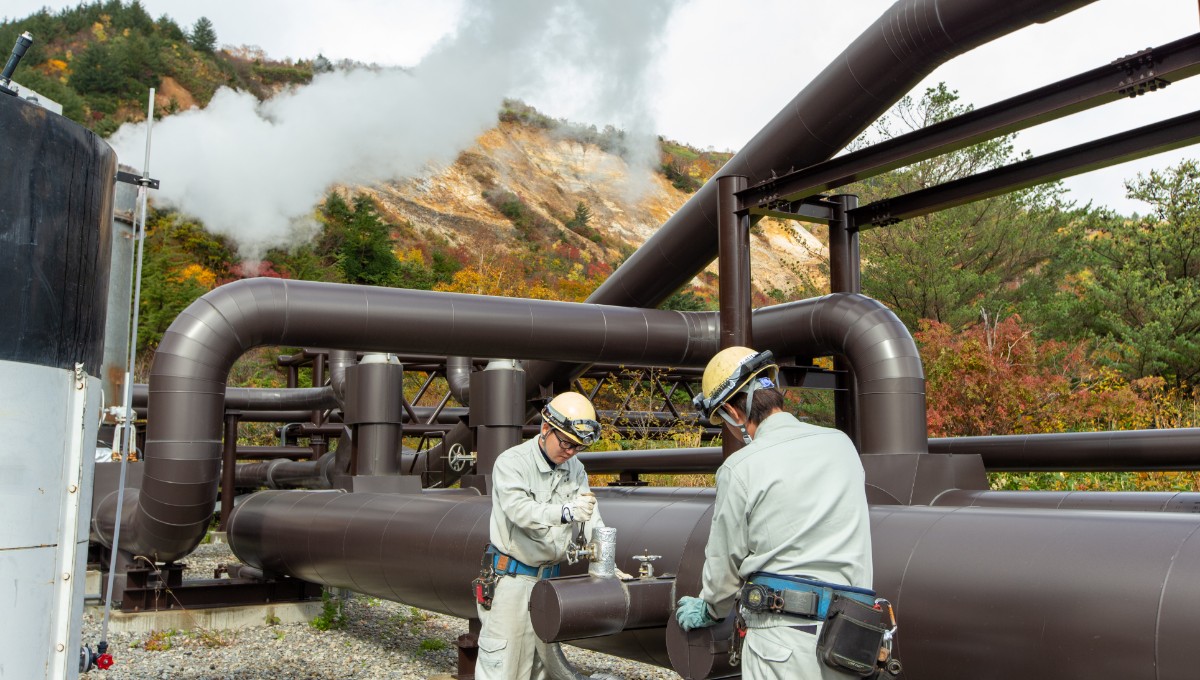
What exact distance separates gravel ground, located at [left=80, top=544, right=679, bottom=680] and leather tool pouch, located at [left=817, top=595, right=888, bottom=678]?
15.8 feet

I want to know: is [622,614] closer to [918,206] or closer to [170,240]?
[918,206]

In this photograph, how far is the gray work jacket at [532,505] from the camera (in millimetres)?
4625

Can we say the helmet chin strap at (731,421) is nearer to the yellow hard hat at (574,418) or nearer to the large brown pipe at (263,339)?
the yellow hard hat at (574,418)

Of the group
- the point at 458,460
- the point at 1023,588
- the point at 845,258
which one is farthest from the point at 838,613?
the point at 458,460

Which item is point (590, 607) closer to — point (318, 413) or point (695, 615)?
point (695, 615)

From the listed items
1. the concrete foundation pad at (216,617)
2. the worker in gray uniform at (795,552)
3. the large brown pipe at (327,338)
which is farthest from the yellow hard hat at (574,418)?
the concrete foundation pad at (216,617)

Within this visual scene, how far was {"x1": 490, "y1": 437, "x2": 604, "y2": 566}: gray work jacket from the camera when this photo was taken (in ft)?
15.2

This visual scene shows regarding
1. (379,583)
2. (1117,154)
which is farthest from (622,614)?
(1117,154)

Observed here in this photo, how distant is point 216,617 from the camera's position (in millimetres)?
9672

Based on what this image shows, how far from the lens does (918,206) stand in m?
8.61

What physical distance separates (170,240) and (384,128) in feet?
60.9

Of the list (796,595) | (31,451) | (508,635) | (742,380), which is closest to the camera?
(31,451)

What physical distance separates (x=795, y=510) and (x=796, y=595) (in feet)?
0.86

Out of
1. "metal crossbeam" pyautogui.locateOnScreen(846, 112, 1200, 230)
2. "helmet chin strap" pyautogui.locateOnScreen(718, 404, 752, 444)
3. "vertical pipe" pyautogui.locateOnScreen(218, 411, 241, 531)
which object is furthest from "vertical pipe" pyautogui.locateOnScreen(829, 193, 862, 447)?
"vertical pipe" pyautogui.locateOnScreen(218, 411, 241, 531)
